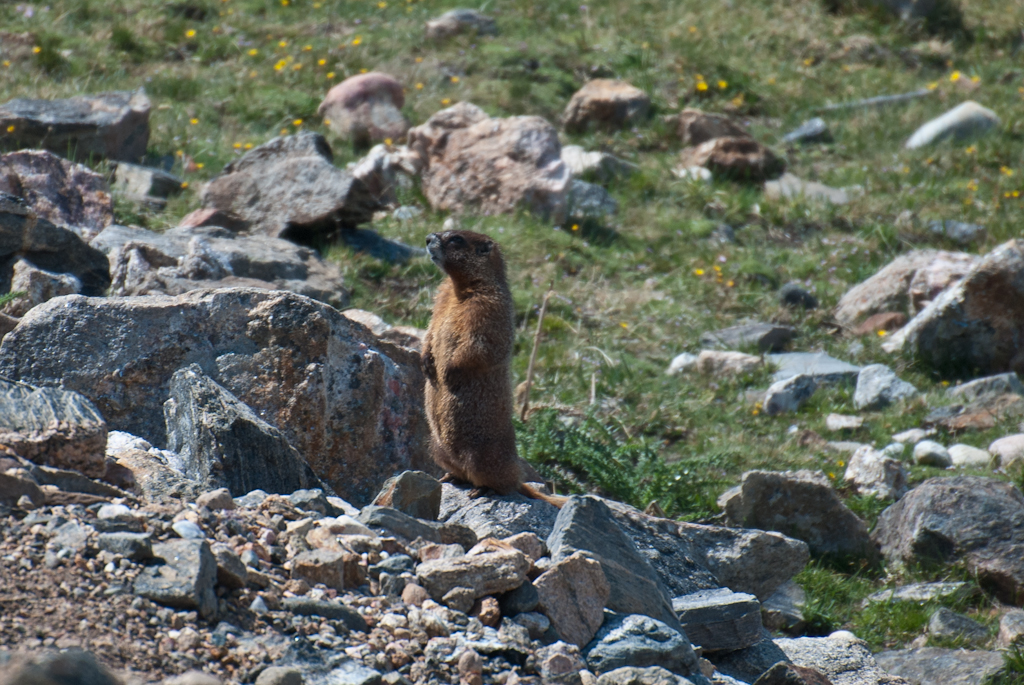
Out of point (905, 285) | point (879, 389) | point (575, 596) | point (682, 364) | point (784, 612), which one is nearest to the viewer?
point (575, 596)

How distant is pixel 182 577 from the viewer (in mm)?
3098

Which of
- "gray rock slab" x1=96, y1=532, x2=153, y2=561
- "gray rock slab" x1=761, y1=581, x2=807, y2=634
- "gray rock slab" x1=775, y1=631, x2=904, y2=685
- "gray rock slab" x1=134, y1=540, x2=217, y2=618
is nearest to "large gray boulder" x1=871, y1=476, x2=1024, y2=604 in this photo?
"gray rock slab" x1=761, y1=581, x2=807, y2=634

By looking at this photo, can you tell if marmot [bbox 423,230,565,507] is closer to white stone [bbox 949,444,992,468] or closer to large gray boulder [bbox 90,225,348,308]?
large gray boulder [bbox 90,225,348,308]

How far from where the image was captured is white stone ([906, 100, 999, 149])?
13.7 metres

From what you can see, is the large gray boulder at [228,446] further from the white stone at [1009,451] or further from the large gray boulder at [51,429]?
the white stone at [1009,451]

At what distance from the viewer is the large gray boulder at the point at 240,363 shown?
17.5ft

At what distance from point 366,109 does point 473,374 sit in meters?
7.68

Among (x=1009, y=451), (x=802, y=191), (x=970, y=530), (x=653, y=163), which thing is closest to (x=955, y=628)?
(x=970, y=530)

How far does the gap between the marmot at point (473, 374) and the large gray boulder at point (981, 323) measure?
5.84 metres

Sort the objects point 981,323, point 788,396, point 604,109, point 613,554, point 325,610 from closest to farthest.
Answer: point 325,610
point 613,554
point 788,396
point 981,323
point 604,109

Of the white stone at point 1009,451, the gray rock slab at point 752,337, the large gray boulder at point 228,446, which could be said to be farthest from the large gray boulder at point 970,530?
the large gray boulder at point 228,446

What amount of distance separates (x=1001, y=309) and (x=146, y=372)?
833 cm

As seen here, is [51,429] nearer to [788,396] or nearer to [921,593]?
[921,593]

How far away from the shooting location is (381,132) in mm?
12352
